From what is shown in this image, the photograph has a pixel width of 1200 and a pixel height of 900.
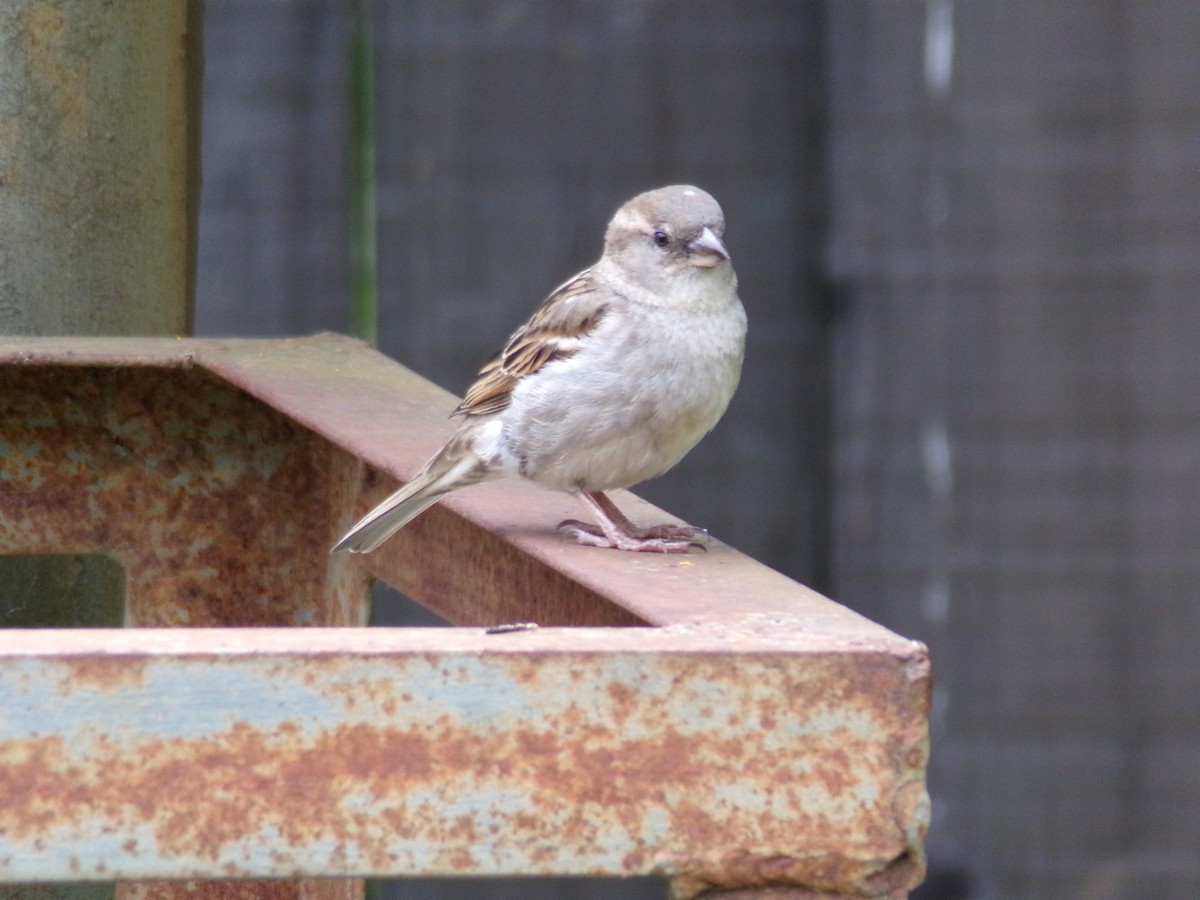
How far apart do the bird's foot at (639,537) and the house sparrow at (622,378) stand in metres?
0.10

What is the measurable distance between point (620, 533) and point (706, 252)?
0.62 metres

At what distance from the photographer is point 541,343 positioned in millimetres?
2807

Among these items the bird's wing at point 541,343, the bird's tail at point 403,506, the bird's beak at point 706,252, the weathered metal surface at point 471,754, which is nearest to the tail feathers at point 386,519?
the bird's tail at point 403,506

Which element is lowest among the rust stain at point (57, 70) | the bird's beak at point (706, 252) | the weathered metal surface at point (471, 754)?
the weathered metal surface at point (471, 754)

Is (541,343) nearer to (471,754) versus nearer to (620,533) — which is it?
(620,533)

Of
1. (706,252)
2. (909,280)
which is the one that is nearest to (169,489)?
(706,252)

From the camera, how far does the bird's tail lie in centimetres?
225

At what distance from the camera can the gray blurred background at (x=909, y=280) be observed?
149 inches

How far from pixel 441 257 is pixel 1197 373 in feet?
5.59

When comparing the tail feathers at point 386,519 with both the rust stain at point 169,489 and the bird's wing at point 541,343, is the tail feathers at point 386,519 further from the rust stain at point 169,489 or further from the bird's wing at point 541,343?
the bird's wing at point 541,343

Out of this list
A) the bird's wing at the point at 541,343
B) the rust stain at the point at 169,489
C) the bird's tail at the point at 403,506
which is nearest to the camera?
Result: the bird's tail at the point at 403,506

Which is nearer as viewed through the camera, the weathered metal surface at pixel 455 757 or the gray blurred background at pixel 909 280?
the weathered metal surface at pixel 455 757

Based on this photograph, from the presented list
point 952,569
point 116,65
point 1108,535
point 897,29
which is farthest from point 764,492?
point 116,65

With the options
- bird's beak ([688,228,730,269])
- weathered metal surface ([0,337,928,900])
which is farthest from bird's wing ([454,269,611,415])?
weathered metal surface ([0,337,928,900])
